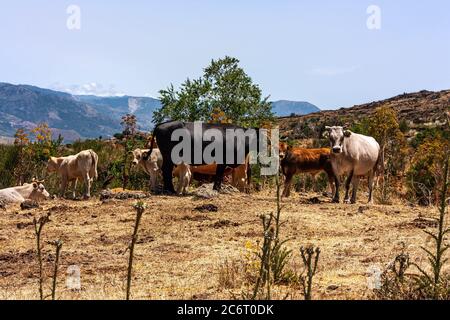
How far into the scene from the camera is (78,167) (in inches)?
614

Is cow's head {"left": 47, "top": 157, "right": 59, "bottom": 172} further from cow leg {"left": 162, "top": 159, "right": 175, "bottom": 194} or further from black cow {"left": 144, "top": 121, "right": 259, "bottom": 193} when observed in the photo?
cow leg {"left": 162, "top": 159, "right": 175, "bottom": 194}

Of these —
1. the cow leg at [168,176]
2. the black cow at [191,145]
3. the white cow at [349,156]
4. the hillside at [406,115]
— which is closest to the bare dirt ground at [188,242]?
the white cow at [349,156]

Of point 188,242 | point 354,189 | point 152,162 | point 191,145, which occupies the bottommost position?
point 188,242

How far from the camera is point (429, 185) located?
1723cm

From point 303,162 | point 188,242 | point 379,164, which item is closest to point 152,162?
point 303,162

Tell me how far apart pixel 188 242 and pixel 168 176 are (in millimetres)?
6677

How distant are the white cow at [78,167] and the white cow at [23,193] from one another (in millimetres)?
875

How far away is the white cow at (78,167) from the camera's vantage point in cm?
1548

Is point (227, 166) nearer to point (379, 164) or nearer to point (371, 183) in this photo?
point (371, 183)

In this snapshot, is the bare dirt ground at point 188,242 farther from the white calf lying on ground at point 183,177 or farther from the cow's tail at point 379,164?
the cow's tail at point 379,164

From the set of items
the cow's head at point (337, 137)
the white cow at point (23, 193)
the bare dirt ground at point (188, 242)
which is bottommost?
the bare dirt ground at point (188, 242)

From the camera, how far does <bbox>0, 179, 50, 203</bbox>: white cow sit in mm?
14000
